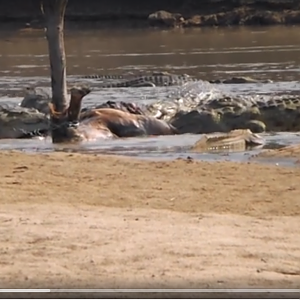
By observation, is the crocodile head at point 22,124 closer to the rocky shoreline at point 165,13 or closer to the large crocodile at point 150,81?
the large crocodile at point 150,81

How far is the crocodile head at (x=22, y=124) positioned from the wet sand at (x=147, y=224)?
3110 mm

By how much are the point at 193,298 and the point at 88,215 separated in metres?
2.11

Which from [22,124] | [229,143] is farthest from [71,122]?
[229,143]

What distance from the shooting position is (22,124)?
11547 mm

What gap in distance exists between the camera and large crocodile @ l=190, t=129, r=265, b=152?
947 cm

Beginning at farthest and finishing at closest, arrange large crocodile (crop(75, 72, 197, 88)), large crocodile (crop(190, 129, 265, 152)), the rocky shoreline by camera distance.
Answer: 1. the rocky shoreline
2. large crocodile (crop(75, 72, 197, 88))
3. large crocodile (crop(190, 129, 265, 152))

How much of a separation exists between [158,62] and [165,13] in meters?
18.7

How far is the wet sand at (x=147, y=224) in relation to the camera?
432cm

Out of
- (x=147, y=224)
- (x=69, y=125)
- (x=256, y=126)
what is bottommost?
(x=256, y=126)

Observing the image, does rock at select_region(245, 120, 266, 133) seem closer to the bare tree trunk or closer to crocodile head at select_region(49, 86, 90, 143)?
crocodile head at select_region(49, 86, 90, 143)

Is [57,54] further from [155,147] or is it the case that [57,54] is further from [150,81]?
[150,81]

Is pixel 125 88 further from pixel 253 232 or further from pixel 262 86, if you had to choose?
pixel 253 232

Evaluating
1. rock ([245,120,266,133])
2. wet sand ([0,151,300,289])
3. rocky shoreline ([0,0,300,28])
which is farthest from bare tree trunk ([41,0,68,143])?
rocky shoreline ([0,0,300,28])

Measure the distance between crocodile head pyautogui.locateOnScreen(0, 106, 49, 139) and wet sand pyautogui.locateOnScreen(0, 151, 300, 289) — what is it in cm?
311
